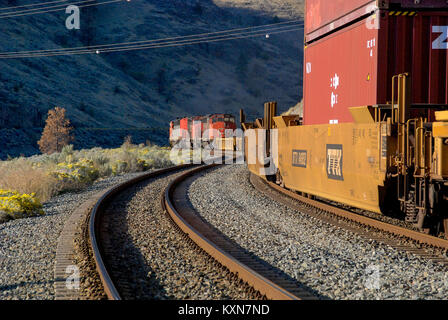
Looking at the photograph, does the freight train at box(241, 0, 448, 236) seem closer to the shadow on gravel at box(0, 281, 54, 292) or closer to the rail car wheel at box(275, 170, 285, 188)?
the rail car wheel at box(275, 170, 285, 188)

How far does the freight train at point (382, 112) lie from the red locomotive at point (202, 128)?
24014mm

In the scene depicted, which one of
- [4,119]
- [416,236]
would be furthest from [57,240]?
[4,119]

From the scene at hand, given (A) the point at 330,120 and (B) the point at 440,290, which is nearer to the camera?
(B) the point at 440,290

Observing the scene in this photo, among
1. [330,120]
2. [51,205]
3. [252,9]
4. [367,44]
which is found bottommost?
[51,205]

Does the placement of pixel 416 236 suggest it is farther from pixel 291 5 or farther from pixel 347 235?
pixel 291 5

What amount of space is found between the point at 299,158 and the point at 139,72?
246ft

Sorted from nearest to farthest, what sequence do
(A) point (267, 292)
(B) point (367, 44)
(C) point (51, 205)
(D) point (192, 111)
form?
(A) point (267, 292)
(B) point (367, 44)
(C) point (51, 205)
(D) point (192, 111)

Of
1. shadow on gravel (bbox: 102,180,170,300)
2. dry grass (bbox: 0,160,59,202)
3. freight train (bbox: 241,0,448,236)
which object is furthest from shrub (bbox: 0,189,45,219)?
freight train (bbox: 241,0,448,236)

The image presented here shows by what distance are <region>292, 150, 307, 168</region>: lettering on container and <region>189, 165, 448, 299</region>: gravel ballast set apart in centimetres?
111

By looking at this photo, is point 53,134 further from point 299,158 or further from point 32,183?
point 299,158

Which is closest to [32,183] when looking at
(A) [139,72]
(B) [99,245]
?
(B) [99,245]

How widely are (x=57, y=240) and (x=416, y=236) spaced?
5768mm

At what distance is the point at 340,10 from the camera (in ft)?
34.8

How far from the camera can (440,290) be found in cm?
551
